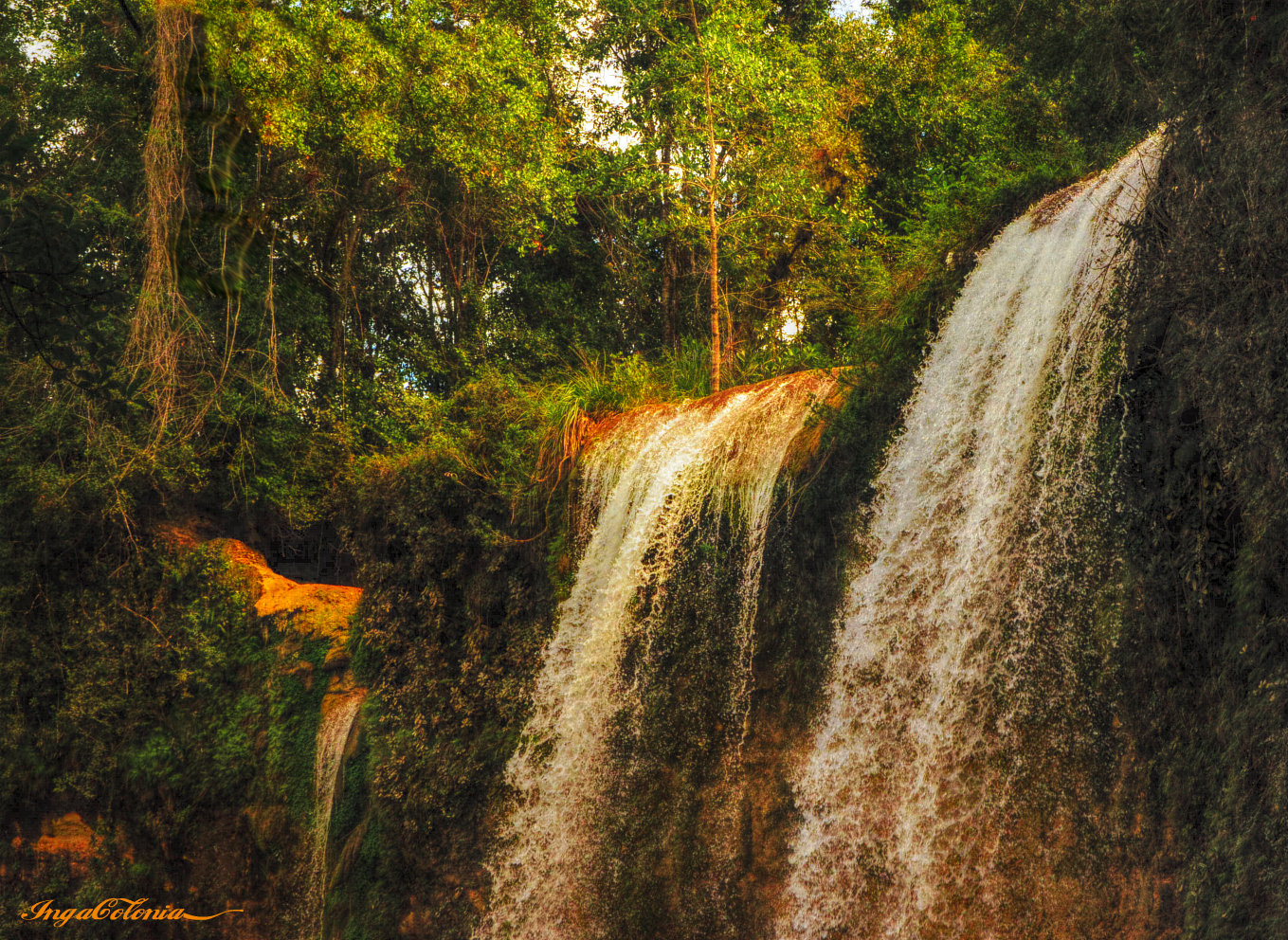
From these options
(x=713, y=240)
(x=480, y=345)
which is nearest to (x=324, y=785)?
(x=480, y=345)

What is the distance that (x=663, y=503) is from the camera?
24.7ft

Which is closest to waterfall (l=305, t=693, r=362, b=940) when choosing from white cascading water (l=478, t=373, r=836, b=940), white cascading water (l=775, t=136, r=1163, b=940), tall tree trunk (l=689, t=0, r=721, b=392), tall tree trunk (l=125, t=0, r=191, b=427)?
white cascading water (l=478, t=373, r=836, b=940)

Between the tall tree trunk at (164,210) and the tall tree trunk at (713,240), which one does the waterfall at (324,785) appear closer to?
the tall tree trunk at (164,210)

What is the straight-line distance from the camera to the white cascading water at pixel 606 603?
6.91m

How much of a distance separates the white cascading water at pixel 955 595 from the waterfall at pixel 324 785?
4.69 meters

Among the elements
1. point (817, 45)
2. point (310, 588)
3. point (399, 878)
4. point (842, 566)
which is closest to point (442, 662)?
point (399, 878)

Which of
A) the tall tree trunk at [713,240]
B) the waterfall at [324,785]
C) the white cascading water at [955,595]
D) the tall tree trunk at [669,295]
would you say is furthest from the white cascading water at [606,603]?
the tall tree trunk at [669,295]

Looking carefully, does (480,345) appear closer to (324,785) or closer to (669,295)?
(669,295)

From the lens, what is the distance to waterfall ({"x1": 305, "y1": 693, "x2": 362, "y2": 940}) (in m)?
8.54

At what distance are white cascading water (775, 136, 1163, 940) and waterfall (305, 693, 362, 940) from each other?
185 inches

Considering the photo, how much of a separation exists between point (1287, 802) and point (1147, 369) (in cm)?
217

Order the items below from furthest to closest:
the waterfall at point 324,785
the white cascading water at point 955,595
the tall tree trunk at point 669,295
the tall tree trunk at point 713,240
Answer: the tall tree trunk at point 669,295
the tall tree trunk at point 713,240
the waterfall at point 324,785
the white cascading water at point 955,595

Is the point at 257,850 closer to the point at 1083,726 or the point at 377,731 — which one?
the point at 377,731

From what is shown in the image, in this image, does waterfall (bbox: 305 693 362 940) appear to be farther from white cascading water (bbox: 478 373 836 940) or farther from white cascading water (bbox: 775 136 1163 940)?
white cascading water (bbox: 775 136 1163 940)
